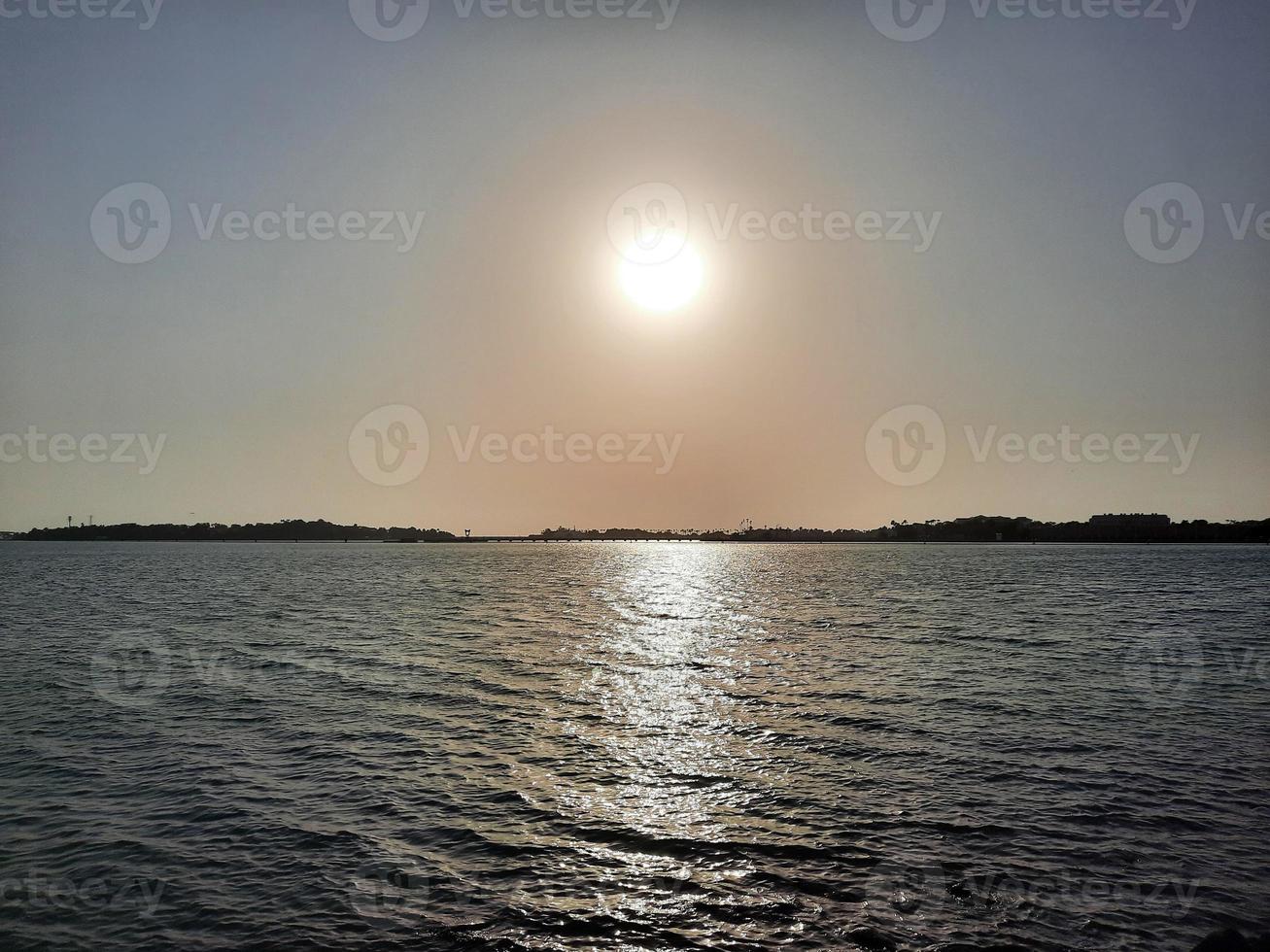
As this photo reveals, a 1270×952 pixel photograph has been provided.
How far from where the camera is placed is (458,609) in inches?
3292

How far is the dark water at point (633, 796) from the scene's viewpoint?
15.6 m

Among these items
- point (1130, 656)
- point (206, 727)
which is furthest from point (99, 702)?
point (1130, 656)

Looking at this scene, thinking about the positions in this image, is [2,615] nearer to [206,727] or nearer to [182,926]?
[206,727]

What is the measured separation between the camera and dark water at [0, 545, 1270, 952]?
15.6 meters

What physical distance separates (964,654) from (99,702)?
48.3 m
